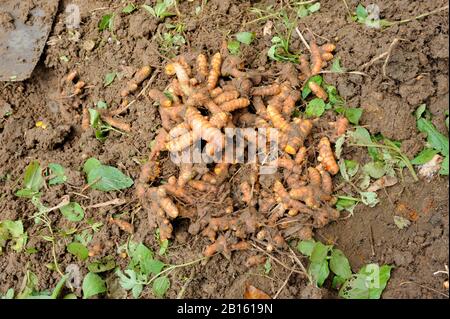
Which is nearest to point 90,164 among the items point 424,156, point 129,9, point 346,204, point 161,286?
point 161,286

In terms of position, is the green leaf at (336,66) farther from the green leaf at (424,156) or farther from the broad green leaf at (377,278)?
the broad green leaf at (377,278)

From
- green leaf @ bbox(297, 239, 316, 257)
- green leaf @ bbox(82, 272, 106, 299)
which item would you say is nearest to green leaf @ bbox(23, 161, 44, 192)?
green leaf @ bbox(82, 272, 106, 299)

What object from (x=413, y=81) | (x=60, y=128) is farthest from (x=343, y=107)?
(x=60, y=128)

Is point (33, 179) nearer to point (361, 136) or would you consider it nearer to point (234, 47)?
point (234, 47)

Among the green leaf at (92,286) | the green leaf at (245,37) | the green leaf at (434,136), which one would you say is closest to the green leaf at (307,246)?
the green leaf at (434,136)

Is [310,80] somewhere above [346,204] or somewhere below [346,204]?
above

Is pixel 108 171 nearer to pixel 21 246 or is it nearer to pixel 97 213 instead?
pixel 97 213
